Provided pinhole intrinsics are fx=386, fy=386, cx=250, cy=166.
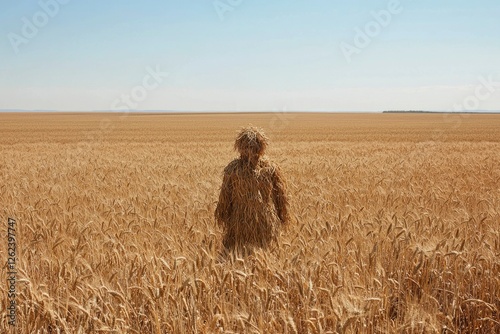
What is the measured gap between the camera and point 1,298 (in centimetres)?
305

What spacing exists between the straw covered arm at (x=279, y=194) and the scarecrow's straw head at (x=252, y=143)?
37 cm

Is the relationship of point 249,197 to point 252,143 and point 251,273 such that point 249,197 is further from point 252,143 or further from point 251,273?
point 251,273

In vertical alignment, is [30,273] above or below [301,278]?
below

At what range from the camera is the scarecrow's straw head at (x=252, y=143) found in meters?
4.60

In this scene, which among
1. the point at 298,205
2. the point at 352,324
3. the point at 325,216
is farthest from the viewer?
the point at 298,205

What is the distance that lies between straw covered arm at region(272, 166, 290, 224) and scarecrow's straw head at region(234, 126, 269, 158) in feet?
1.23

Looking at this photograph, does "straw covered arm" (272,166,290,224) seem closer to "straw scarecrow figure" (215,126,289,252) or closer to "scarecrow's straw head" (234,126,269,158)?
"straw scarecrow figure" (215,126,289,252)

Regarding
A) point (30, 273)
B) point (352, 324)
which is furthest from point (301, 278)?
point (30, 273)

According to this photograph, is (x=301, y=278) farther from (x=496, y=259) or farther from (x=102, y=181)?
(x=102, y=181)

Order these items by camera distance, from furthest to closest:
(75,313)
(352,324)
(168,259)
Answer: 1. (168,259)
2. (75,313)
3. (352,324)

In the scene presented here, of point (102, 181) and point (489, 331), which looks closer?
point (489, 331)

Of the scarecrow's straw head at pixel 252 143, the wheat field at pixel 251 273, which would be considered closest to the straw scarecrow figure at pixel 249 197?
the scarecrow's straw head at pixel 252 143

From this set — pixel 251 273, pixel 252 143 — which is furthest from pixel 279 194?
pixel 251 273

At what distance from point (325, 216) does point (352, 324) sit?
3473 mm
